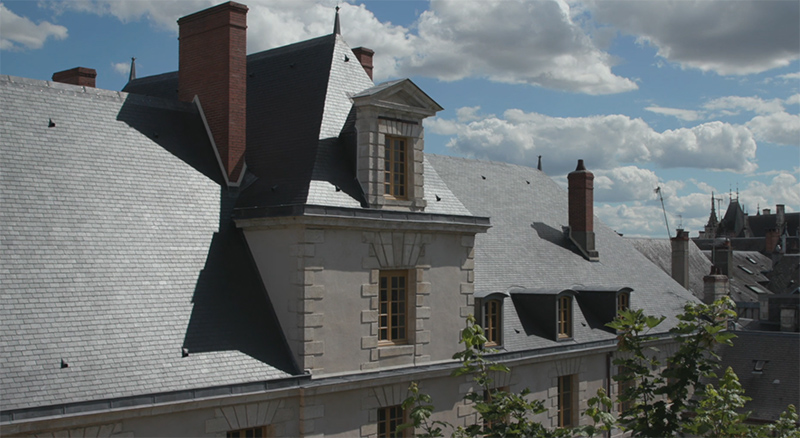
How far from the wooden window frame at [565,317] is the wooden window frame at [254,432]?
403 inches

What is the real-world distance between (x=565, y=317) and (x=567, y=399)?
7.58ft

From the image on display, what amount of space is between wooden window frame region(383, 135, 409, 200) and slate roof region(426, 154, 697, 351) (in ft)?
14.6

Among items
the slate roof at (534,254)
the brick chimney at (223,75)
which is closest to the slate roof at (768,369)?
the slate roof at (534,254)

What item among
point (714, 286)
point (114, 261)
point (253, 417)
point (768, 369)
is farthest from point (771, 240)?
point (114, 261)

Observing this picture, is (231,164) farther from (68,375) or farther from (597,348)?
(597,348)

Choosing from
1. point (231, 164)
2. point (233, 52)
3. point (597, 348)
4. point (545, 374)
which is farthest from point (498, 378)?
point (233, 52)

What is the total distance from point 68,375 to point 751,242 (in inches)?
3301

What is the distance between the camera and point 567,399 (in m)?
22.0

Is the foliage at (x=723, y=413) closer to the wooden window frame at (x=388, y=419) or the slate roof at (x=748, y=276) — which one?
the wooden window frame at (x=388, y=419)

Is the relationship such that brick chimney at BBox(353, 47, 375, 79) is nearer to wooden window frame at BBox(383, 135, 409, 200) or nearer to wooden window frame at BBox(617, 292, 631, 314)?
wooden window frame at BBox(383, 135, 409, 200)

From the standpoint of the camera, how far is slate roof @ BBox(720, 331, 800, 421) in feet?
84.1

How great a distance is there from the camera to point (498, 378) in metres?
19.4

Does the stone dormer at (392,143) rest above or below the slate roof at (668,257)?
above

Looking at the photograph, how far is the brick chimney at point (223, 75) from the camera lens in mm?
16922
